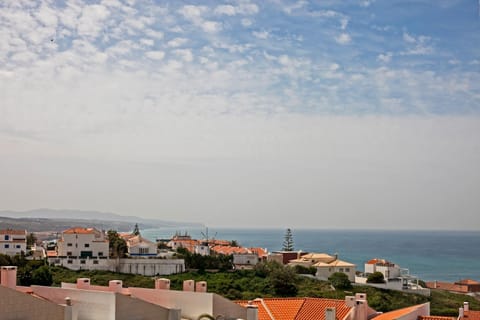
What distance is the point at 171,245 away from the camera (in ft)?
211

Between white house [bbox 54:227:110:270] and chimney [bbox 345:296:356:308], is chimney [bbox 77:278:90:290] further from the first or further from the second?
white house [bbox 54:227:110:270]

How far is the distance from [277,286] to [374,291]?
7645 millimetres

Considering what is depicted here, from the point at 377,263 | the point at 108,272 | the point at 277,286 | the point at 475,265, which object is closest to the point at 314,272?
the point at 377,263

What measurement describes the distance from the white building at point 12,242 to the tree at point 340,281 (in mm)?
24405

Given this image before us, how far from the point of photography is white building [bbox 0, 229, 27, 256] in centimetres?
4894

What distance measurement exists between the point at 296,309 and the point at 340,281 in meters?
30.5

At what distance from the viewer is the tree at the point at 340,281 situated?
45.5 metres

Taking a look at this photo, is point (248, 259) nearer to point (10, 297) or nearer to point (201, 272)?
point (201, 272)

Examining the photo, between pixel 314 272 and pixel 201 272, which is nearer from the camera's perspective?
pixel 201 272

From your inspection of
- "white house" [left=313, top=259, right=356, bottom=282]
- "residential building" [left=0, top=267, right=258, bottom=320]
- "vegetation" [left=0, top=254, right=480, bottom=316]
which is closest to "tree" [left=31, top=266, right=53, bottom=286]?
"vegetation" [left=0, top=254, right=480, bottom=316]

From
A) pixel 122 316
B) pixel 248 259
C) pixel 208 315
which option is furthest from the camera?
pixel 248 259

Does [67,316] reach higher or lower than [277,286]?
higher

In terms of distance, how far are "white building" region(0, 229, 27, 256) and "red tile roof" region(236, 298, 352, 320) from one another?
36.8 metres

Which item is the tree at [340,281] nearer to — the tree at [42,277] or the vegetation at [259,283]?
the vegetation at [259,283]
